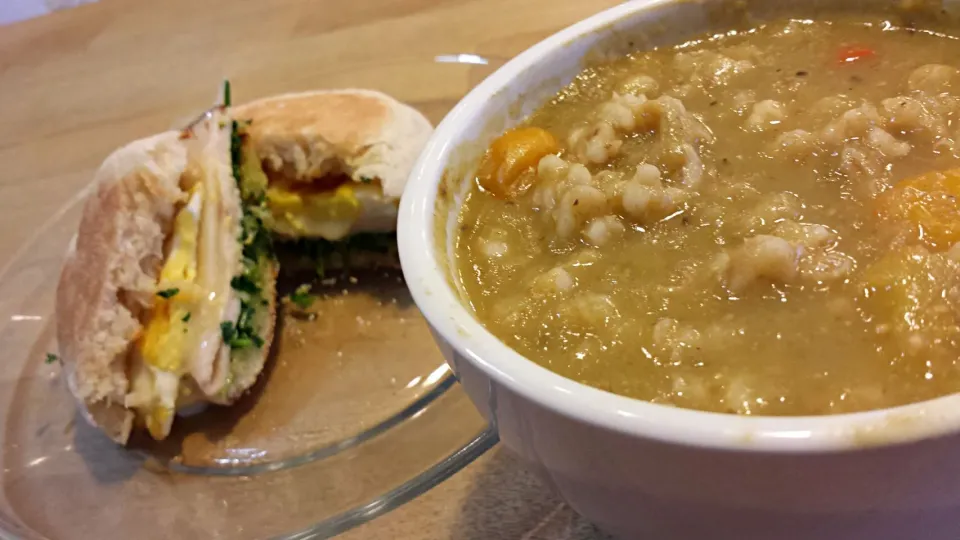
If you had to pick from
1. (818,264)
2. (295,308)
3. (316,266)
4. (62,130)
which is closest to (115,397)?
(295,308)

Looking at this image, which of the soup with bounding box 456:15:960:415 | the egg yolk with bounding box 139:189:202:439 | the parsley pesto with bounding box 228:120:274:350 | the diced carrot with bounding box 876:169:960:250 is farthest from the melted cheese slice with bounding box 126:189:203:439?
the diced carrot with bounding box 876:169:960:250

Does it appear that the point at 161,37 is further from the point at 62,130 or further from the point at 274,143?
the point at 274,143

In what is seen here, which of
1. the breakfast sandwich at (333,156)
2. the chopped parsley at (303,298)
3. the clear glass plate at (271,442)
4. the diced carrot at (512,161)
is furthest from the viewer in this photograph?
the breakfast sandwich at (333,156)

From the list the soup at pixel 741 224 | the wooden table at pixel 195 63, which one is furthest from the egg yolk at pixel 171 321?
the soup at pixel 741 224

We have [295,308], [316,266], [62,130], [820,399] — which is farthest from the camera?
[62,130]

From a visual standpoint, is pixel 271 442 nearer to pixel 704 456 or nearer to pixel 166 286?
pixel 166 286

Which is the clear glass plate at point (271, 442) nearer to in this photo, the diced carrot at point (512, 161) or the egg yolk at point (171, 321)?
the egg yolk at point (171, 321)
